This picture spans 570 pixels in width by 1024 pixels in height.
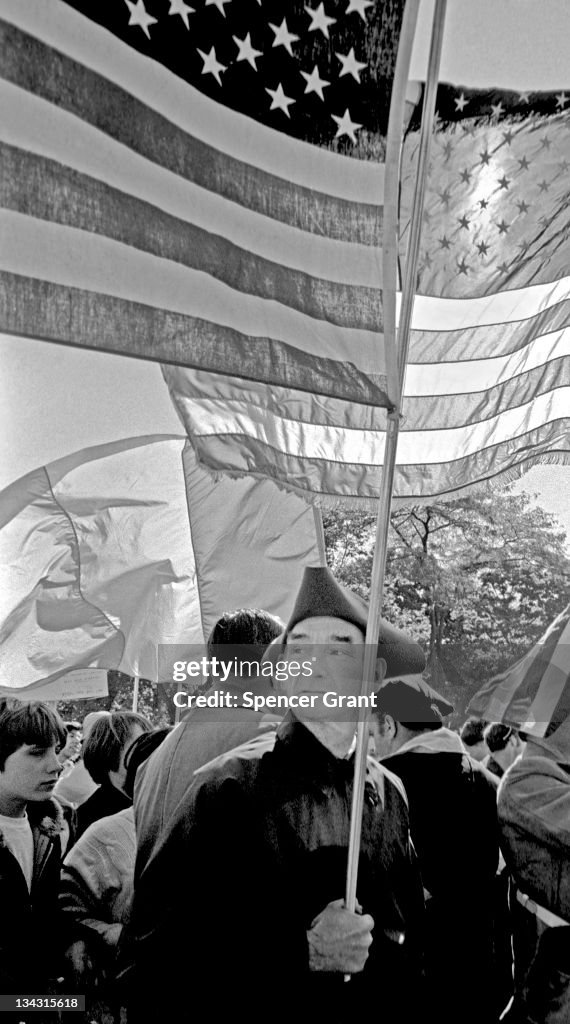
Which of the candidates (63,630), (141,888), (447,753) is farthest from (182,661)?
(447,753)

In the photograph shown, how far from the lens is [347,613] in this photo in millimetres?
4594

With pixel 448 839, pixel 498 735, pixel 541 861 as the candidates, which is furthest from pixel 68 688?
pixel 541 861

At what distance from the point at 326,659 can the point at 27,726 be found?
172 cm

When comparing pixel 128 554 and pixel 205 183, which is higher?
pixel 205 183

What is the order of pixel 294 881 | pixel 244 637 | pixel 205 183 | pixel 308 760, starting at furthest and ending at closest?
pixel 244 637 → pixel 308 760 → pixel 294 881 → pixel 205 183

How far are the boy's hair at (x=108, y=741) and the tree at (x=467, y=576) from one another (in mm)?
1364

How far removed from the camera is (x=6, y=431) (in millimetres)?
5066

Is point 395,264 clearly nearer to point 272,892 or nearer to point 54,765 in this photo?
point 272,892

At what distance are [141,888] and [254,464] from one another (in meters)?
2.16

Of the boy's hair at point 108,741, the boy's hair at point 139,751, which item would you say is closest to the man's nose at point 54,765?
the boy's hair at point 108,741

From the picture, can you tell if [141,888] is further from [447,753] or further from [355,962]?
[447,753]

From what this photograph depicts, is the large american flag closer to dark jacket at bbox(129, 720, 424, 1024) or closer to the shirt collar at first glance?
the shirt collar

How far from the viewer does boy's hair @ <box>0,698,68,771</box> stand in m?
4.90

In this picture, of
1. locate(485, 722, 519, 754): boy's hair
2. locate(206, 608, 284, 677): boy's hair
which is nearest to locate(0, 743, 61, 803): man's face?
locate(206, 608, 284, 677): boy's hair
